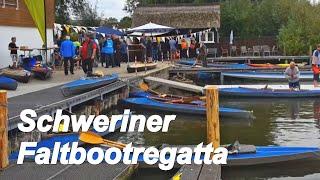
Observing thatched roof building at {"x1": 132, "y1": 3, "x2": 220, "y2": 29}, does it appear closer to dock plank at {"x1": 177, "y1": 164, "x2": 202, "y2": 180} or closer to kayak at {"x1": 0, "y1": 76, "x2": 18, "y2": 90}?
kayak at {"x1": 0, "y1": 76, "x2": 18, "y2": 90}

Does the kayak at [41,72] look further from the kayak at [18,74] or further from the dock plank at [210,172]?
the dock plank at [210,172]

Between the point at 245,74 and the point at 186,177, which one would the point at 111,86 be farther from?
the point at 245,74

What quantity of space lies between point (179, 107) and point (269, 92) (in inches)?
221

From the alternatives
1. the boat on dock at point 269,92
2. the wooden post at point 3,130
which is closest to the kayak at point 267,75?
the boat on dock at point 269,92

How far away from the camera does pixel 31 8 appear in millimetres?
19219

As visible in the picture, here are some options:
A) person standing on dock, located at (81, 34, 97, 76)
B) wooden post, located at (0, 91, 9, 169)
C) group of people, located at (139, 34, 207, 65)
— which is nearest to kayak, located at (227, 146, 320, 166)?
wooden post, located at (0, 91, 9, 169)

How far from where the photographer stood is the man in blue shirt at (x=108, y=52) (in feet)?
89.2

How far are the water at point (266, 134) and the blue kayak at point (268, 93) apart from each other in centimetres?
141

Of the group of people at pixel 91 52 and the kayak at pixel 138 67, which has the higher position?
the group of people at pixel 91 52

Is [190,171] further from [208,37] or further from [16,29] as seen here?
[208,37]

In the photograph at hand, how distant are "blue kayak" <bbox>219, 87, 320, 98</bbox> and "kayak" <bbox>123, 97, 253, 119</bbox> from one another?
477 centimetres

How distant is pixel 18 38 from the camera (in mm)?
26750

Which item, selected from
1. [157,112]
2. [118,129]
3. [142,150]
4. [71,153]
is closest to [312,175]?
[142,150]

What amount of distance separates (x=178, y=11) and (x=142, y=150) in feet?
122
